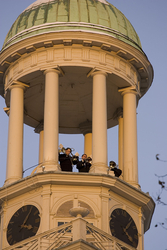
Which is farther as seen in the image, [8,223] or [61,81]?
[61,81]

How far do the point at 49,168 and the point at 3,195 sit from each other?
2214 millimetres

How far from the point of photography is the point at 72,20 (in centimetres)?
4119

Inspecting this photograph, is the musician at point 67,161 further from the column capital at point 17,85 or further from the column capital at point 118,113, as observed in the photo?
the column capital at point 118,113

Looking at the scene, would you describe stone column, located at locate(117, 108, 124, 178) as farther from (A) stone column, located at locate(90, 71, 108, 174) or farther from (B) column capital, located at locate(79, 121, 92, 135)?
(A) stone column, located at locate(90, 71, 108, 174)

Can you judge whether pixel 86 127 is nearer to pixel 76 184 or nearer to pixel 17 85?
pixel 17 85

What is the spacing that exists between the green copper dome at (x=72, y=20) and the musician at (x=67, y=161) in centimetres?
524

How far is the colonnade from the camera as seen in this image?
38531 mm

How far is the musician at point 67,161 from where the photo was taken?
3978cm

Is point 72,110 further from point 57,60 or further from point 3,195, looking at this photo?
point 3,195

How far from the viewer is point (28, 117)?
146 feet

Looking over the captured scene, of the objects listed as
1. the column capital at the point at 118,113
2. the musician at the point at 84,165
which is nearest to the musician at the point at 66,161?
the musician at the point at 84,165

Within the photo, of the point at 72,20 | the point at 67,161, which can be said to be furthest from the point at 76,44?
the point at 67,161

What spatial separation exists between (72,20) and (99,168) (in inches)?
276

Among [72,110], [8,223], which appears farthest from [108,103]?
[8,223]
